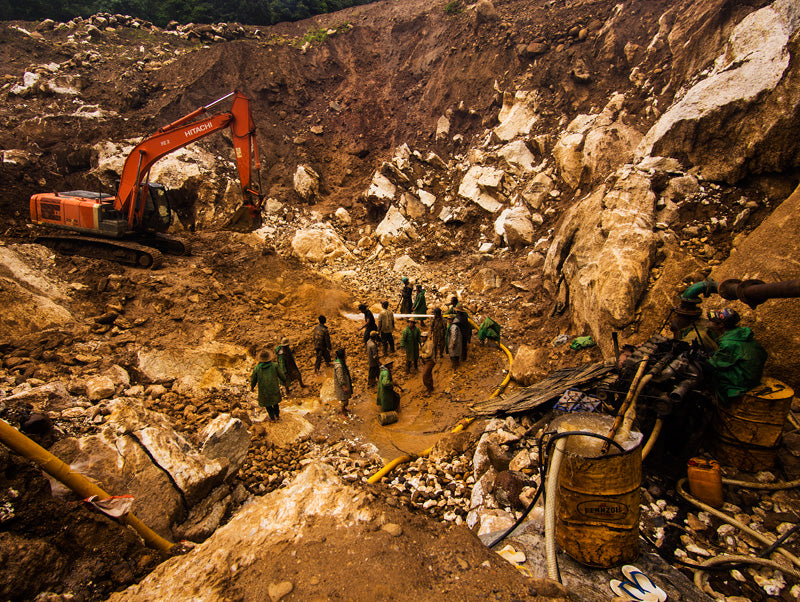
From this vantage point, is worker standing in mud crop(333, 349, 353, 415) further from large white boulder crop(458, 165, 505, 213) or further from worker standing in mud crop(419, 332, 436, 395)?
large white boulder crop(458, 165, 505, 213)

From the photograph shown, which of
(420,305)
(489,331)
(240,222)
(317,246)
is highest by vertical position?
(240,222)

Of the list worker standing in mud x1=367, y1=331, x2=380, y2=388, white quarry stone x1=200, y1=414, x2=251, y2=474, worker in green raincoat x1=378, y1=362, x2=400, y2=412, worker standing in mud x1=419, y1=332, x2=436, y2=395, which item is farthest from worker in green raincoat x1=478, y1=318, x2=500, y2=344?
white quarry stone x1=200, y1=414, x2=251, y2=474

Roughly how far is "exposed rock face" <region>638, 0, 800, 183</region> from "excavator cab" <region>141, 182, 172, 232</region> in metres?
11.4

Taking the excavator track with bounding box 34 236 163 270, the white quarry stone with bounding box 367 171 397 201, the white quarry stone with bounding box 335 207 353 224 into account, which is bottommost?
the excavator track with bounding box 34 236 163 270

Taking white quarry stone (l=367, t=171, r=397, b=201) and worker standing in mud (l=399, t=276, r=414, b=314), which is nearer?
worker standing in mud (l=399, t=276, r=414, b=314)

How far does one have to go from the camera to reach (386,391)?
609 centimetres

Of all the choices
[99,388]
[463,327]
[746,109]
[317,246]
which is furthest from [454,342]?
[317,246]

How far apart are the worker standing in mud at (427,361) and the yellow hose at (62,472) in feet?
14.8

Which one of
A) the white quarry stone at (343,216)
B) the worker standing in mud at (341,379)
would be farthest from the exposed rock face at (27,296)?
the white quarry stone at (343,216)

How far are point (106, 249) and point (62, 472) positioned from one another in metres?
8.65

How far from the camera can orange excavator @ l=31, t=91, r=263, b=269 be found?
8.80m

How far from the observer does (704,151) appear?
6652 millimetres

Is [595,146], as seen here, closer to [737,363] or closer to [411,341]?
[411,341]

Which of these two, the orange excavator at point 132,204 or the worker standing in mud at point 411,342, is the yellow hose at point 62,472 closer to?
the worker standing in mud at point 411,342
